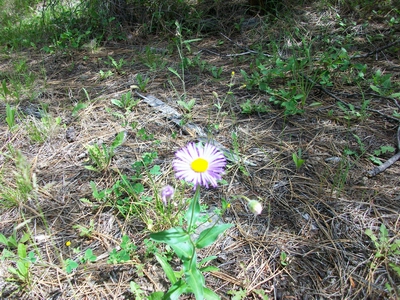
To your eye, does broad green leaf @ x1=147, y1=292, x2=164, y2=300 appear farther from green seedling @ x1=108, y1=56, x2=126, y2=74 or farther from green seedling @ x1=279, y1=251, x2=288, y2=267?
green seedling @ x1=108, y1=56, x2=126, y2=74

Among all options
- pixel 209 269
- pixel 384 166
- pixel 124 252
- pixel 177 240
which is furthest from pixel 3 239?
pixel 384 166

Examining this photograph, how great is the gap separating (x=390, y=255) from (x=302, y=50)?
1718 mm

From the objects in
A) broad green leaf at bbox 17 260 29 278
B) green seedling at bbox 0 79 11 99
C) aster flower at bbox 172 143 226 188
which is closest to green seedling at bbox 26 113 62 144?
green seedling at bbox 0 79 11 99

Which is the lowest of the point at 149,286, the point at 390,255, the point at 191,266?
the point at 390,255

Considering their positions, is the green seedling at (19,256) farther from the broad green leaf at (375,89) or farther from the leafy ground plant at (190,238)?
the broad green leaf at (375,89)

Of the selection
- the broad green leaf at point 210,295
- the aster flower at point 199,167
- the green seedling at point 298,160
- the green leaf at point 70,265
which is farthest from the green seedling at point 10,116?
the green seedling at point 298,160

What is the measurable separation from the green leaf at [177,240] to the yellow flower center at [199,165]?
0.23 m

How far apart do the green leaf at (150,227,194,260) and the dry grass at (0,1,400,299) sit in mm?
187

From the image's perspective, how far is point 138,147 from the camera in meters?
1.80

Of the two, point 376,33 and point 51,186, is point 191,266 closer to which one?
point 51,186

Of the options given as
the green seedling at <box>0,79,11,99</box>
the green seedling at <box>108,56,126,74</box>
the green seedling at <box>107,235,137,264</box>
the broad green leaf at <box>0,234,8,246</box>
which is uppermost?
the green seedling at <box>0,79,11,99</box>

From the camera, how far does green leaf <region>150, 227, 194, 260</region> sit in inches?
41.7

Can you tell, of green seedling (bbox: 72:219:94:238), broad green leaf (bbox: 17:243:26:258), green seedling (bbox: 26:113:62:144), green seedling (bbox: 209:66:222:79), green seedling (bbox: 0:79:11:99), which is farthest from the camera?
green seedling (bbox: 209:66:222:79)

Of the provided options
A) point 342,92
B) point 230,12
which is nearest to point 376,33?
point 342,92
